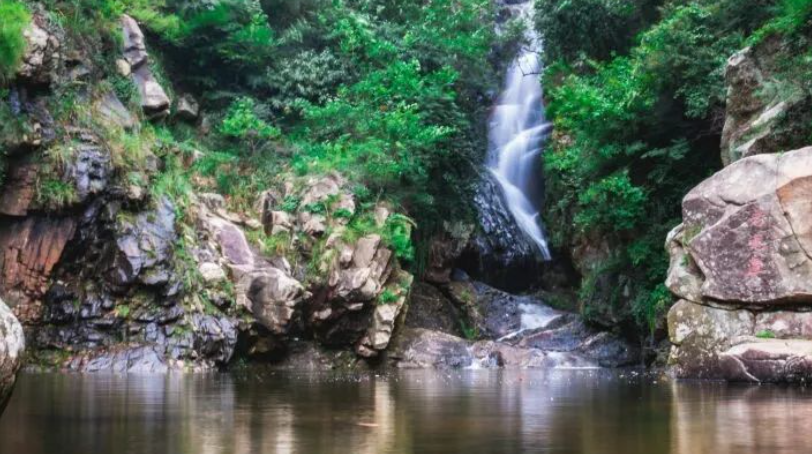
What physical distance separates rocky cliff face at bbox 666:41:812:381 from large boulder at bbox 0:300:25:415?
36.9 ft

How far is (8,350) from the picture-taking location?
614 centimetres

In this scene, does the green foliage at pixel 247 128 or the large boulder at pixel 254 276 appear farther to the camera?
the green foliage at pixel 247 128

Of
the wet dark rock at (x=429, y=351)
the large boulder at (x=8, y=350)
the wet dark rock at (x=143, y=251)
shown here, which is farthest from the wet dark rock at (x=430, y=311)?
the large boulder at (x=8, y=350)

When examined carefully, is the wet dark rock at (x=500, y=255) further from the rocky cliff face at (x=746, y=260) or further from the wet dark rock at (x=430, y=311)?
the rocky cliff face at (x=746, y=260)

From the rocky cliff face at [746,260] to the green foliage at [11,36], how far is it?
14086 millimetres

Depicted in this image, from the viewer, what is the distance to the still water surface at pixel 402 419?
5.98m

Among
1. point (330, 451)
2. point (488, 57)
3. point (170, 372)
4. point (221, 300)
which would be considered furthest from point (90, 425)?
point (488, 57)

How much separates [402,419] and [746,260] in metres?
10.0

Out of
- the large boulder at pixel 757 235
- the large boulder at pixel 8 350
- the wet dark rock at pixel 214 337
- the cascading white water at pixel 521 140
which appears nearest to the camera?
the large boulder at pixel 8 350

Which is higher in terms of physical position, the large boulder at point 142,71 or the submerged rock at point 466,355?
the large boulder at point 142,71

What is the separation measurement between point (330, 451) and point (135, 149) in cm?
1626

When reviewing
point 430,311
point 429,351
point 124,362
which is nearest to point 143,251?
point 124,362

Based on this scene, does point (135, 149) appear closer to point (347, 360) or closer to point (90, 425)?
point (347, 360)

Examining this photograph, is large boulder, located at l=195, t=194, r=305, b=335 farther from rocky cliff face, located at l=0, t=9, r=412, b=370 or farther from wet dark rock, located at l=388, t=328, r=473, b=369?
wet dark rock, located at l=388, t=328, r=473, b=369
